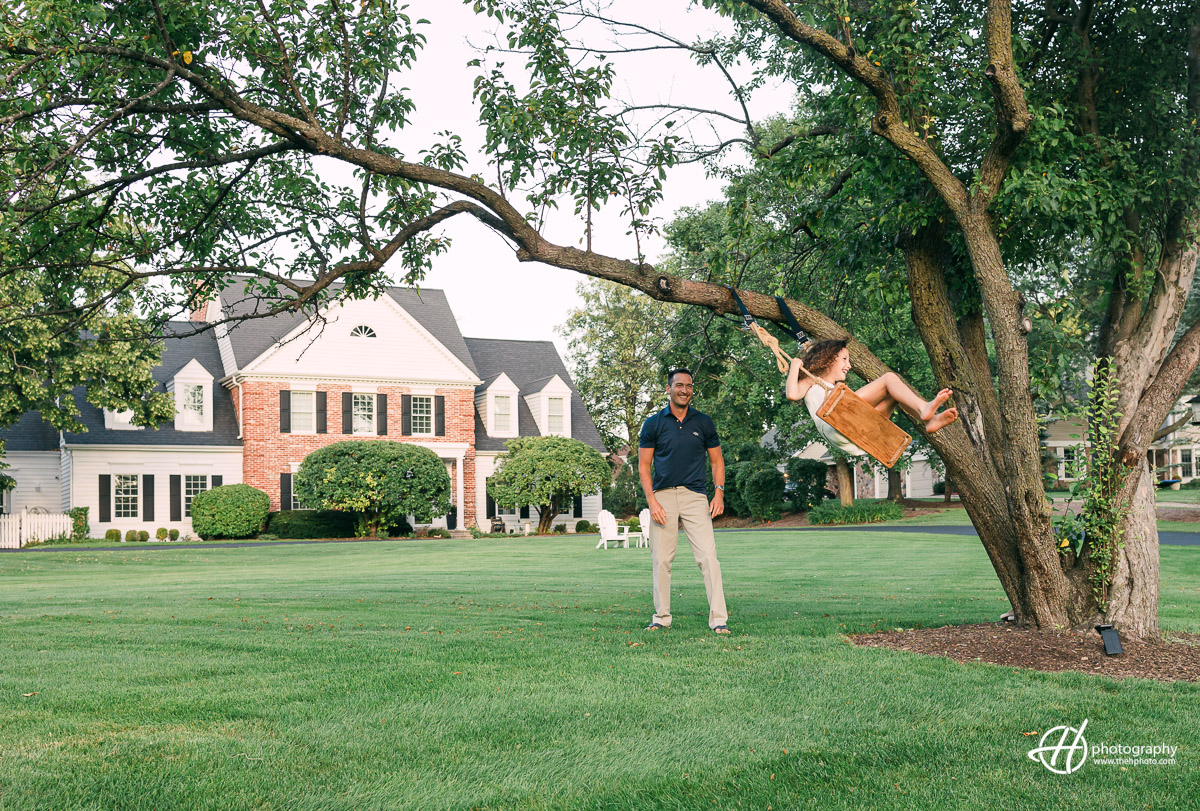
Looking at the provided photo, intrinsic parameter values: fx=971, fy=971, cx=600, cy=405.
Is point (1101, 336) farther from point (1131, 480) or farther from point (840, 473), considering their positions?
point (840, 473)

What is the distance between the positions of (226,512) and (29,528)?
588 centimetres

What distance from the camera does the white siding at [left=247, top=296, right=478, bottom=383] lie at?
36688 millimetres

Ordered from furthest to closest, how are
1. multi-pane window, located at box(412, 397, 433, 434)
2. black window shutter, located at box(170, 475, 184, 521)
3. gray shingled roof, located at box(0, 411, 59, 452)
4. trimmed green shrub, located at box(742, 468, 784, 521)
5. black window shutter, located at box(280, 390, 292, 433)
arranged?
trimmed green shrub, located at box(742, 468, 784, 521) < multi-pane window, located at box(412, 397, 433, 434) < black window shutter, located at box(280, 390, 292, 433) < black window shutter, located at box(170, 475, 184, 521) < gray shingled roof, located at box(0, 411, 59, 452)

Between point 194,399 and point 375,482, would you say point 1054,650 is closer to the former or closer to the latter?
point 375,482

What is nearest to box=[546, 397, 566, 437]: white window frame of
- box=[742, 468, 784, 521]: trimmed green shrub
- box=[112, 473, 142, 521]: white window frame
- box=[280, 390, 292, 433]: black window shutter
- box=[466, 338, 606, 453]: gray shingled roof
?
box=[466, 338, 606, 453]: gray shingled roof

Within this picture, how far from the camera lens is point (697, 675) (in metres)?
6.30

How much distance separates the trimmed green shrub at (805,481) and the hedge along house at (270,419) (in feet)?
35.8

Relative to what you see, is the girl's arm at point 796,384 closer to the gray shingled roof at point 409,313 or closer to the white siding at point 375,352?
Result: the gray shingled roof at point 409,313

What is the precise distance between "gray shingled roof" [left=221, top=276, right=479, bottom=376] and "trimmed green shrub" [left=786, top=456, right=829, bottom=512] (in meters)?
15.0

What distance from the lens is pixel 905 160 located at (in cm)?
818

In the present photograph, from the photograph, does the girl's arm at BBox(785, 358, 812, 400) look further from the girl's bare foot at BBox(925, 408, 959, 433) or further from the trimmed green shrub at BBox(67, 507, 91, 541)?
the trimmed green shrub at BBox(67, 507, 91, 541)

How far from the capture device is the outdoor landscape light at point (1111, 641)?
6.86m

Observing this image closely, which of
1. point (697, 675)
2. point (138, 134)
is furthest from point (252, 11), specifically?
point (697, 675)

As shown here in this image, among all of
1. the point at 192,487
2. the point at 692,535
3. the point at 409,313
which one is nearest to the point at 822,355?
the point at 692,535
